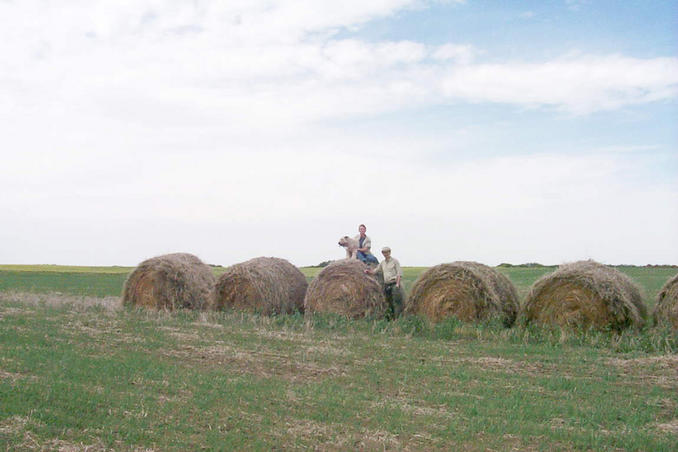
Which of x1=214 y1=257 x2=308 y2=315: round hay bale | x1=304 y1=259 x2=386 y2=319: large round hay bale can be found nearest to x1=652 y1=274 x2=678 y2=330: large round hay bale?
x1=304 y1=259 x2=386 y2=319: large round hay bale

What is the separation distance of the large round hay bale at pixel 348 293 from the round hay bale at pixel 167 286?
2.86m

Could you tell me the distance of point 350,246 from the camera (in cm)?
1744

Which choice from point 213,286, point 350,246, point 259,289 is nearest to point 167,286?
point 213,286

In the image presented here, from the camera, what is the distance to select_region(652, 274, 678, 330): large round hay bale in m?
13.0

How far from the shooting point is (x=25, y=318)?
13.4 metres

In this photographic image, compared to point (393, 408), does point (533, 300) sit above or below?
above

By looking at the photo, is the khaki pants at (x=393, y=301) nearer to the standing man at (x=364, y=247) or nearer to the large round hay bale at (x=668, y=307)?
the standing man at (x=364, y=247)

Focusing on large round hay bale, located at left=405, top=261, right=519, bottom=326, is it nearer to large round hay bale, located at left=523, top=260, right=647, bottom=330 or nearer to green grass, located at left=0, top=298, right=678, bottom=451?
large round hay bale, located at left=523, top=260, right=647, bottom=330

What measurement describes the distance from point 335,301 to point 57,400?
341 inches

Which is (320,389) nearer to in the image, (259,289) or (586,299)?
(586,299)

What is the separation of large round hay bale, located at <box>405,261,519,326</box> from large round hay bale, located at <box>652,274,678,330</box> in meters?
2.65

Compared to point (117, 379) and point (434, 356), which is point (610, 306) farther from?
point (117, 379)

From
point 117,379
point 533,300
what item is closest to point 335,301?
point 533,300

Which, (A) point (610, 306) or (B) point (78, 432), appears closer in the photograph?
(B) point (78, 432)
